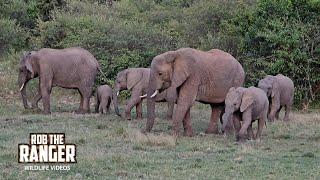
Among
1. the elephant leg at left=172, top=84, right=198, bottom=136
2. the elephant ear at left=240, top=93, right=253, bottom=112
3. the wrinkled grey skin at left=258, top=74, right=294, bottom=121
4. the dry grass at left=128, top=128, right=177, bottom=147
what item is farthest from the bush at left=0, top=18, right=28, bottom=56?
the elephant ear at left=240, top=93, right=253, bottom=112

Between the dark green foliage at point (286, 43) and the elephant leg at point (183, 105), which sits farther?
the dark green foliage at point (286, 43)

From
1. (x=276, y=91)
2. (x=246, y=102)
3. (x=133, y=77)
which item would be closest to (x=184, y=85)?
(x=246, y=102)

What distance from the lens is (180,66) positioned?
53.7ft

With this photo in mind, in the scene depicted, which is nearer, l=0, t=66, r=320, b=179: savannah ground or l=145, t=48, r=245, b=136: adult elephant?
l=0, t=66, r=320, b=179: savannah ground

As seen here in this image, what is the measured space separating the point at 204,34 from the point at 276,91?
10.6 meters

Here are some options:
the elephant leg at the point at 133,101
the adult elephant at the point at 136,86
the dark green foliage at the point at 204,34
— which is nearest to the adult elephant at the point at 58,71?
the adult elephant at the point at 136,86

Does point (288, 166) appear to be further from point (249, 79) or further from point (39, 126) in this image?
point (249, 79)

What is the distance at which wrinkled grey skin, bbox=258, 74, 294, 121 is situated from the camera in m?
19.9

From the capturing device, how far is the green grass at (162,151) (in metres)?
10.8

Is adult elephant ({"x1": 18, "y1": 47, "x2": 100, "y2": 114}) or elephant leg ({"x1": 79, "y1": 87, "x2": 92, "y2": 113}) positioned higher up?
adult elephant ({"x1": 18, "y1": 47, "x2": 100, "y2": 114})

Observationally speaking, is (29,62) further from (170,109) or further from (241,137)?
(241,137)

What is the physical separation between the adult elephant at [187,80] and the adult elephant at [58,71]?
18.7 feet

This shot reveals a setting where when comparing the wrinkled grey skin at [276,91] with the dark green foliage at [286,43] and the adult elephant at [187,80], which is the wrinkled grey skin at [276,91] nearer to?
the adult elephant at [187,80]

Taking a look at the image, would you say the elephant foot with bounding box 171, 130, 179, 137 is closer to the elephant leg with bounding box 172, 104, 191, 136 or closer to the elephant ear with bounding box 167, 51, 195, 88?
the elephant leg with bounding box 172, 104, 191, 136
